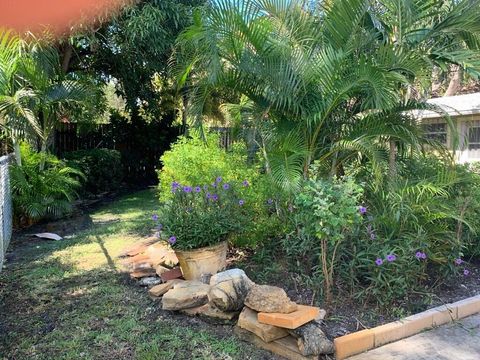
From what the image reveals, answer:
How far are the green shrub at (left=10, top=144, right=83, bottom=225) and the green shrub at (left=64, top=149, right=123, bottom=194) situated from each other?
7.15 ft

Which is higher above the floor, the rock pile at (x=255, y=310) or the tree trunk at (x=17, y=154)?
the tree trunk at (x=17, y=154)

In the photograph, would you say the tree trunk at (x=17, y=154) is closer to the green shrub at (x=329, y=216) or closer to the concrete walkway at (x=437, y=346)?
the green shrub at (x=329, y=216)

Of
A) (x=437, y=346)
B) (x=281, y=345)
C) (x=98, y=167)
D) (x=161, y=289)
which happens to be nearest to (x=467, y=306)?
(x=437, y=346)

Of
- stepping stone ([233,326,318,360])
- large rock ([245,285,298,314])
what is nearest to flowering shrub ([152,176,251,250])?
large rock ([245,285,298,314])

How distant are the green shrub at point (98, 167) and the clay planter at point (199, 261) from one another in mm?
6479

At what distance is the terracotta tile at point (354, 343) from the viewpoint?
10.4 ft

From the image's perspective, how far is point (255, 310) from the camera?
3365mm

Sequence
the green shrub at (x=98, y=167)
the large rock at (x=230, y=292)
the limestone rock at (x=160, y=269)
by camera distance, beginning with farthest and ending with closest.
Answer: the green shrub at (x=98, y=167) → the limestone rock at (x=160, y=269) → the large rock at (x=230, y=292)

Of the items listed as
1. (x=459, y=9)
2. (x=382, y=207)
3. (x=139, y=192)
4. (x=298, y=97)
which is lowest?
(x=139, y=192)

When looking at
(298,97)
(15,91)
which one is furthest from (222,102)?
(15,91)

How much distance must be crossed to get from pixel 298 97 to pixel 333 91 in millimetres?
377

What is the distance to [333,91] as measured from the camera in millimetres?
4383

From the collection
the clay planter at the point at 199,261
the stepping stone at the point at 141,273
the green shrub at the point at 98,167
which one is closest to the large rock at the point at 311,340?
the clay planter at the point at 199,261

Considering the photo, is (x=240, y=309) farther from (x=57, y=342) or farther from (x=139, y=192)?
(x=139, y=192)
